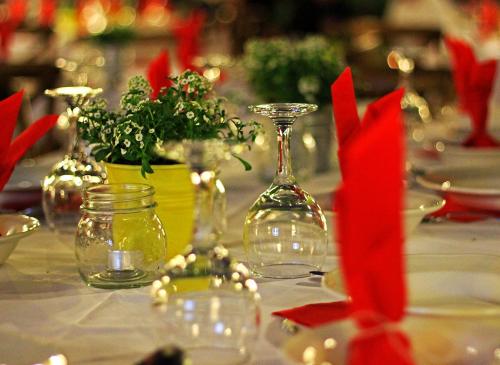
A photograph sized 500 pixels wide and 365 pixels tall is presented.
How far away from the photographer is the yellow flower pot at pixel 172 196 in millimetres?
1443

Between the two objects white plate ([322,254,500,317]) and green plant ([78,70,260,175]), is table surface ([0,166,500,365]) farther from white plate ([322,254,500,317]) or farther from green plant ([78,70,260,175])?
green plant ([78,70,260,175])

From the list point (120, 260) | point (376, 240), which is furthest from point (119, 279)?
point (376, 240)

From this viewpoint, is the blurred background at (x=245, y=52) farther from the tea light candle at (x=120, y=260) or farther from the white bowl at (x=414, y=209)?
the tea light candle at (x=120, y=260)

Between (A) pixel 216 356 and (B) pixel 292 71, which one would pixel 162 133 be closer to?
(A) pixel 216 356

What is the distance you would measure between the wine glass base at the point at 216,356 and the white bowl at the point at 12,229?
21.3 inches

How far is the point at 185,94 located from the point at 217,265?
20.1 inches

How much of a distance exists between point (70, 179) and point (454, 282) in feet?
2.76

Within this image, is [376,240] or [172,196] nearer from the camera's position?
[376,240]

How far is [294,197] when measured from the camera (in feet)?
4.44

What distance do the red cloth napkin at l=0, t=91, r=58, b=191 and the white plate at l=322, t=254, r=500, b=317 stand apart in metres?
0.72

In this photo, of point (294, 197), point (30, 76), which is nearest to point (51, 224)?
point (294, 197)

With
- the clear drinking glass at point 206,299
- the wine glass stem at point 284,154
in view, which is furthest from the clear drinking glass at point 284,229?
the clear drinking glass at point 206,299

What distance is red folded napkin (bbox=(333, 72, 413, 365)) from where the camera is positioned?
2.66 ft

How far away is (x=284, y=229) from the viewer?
1.38 metres
